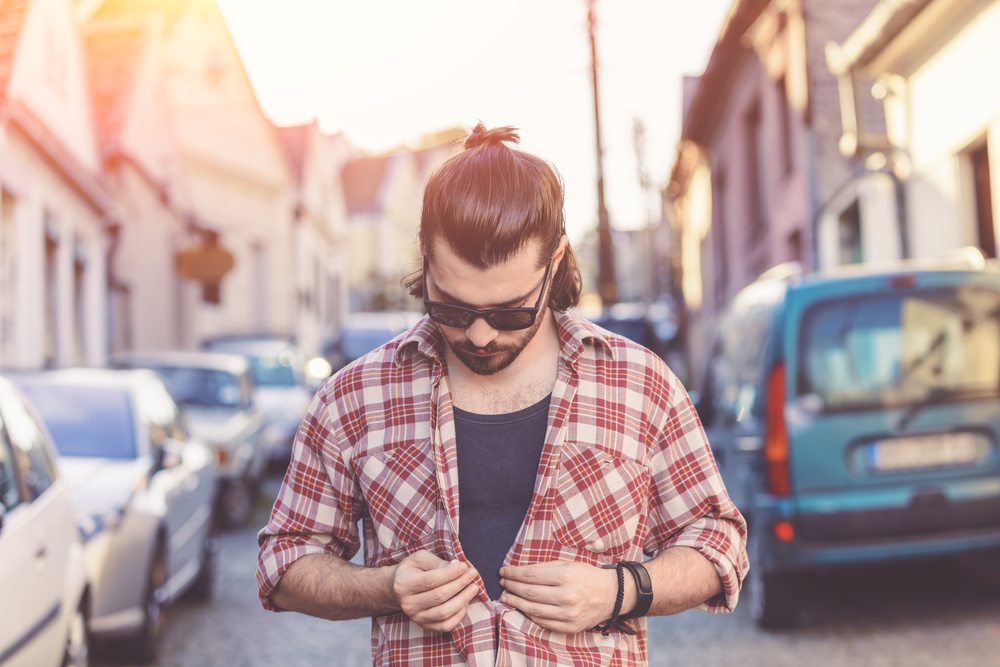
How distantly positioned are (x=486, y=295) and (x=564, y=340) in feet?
0.83

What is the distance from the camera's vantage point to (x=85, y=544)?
5016mm

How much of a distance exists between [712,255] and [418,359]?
24.9m

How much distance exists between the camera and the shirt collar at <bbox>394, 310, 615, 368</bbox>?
218 cm

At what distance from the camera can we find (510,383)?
7.09ft

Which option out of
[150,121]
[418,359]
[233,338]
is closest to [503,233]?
[418,359]

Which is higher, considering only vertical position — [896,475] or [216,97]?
[216,97]

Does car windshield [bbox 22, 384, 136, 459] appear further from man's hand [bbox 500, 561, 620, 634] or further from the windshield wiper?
man's hand [bbox 500, 561, 620, 634]

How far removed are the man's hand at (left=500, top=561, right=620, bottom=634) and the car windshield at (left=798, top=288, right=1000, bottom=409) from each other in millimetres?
3820

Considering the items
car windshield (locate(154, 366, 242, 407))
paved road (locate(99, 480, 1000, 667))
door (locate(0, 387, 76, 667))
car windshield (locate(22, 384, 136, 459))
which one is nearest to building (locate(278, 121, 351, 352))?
car windshield (locate(154, 366, 242, 407))

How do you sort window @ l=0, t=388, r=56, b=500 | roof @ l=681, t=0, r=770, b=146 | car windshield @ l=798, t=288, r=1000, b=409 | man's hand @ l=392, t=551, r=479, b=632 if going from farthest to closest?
1. roof @ l=681, t=0, r=770, b=146
2. car windshield @ l=798, t=288, r=1000, b=409
3. window @ l=0, t=388, r=56, b=500
4. man's hand @ l=392, t=551, r=479, b=632

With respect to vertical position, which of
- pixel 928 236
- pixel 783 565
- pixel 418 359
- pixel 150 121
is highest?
pixel 150 121

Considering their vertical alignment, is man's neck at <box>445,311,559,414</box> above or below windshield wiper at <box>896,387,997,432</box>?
above

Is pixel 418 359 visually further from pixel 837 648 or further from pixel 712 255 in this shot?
pixel 712 255

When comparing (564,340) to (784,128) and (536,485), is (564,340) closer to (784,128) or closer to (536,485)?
(536,485)
